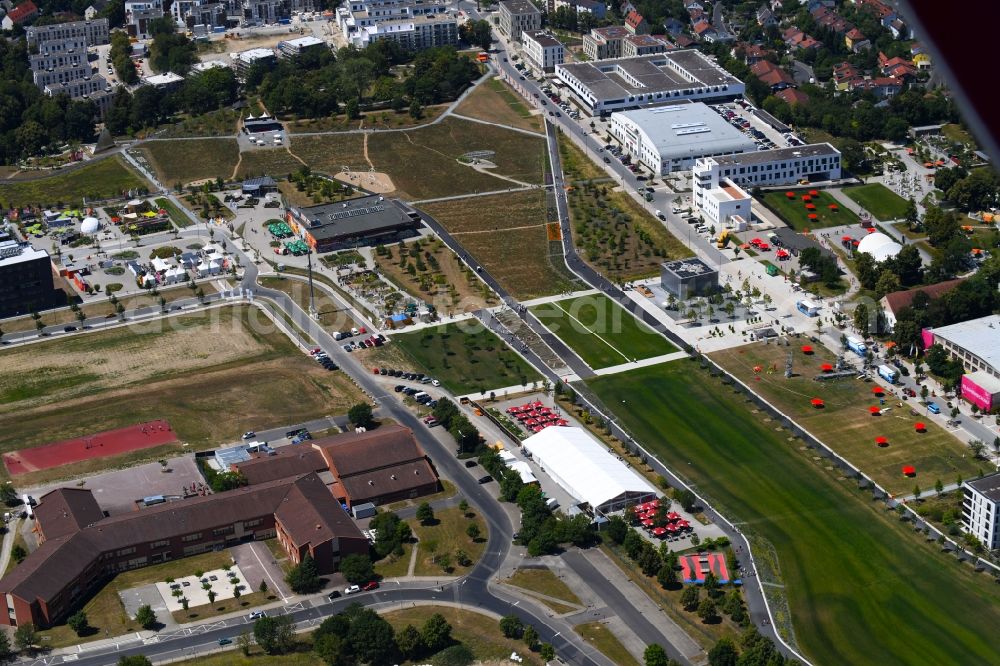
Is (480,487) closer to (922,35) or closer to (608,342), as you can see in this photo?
(608,342)

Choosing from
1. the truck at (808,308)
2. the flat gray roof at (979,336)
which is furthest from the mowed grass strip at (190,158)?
the flat gray roof at (979,336)

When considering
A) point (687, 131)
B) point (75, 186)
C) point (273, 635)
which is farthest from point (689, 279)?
point (75, 186)

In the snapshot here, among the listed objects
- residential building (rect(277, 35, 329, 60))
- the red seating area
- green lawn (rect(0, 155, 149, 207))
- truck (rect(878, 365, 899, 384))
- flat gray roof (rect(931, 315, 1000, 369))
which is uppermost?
residential building (rect(277, 35, 329, 60))

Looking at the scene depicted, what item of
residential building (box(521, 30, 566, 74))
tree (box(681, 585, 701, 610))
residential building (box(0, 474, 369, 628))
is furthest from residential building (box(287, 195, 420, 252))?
tree (box(681, 585, 701, 610))

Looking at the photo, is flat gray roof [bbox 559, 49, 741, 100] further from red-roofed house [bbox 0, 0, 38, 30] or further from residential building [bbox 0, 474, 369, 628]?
residential building [bbox 0, 474, 369, 628]

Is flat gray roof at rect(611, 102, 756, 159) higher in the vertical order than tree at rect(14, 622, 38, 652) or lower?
higher

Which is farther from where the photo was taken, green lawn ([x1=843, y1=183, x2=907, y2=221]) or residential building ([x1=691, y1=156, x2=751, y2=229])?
green lawn ([x1=843, y1=183, x2=907, y2=221])

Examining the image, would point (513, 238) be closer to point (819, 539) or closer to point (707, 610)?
point (819, 539)
